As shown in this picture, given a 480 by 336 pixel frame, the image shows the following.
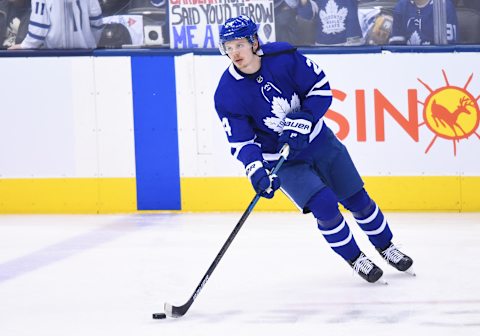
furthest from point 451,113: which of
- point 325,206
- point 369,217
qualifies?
point 325,206

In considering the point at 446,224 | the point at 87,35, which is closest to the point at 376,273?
the point at 446,224

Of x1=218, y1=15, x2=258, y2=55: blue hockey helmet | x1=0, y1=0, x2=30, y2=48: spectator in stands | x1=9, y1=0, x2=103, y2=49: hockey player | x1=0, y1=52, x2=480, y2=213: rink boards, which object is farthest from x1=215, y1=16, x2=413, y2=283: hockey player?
x1=0, y1=0, x2=30, y2=48: spectator in stands

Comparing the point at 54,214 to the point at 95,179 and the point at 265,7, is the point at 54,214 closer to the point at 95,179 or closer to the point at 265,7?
the point at 95,179

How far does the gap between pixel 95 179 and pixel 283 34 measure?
4.12ft

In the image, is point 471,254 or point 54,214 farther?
point 54,214

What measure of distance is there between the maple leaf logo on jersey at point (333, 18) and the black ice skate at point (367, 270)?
2176mm

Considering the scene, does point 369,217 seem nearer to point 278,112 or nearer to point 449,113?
point 278,112

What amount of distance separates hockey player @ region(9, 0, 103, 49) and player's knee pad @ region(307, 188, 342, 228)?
8.40 feet

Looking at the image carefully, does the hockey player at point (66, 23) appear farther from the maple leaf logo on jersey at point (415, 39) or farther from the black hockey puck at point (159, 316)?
the black hockey puck at point (159, 316)

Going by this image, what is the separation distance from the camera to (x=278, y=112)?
3912 mm

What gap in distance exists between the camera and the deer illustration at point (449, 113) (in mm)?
5652

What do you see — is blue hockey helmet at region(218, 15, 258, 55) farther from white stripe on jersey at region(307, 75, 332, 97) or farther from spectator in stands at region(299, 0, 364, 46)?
spectator in stands at region(299, 0, 364, 46)

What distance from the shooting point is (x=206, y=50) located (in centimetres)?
595

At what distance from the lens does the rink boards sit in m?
Answer: 5.68
